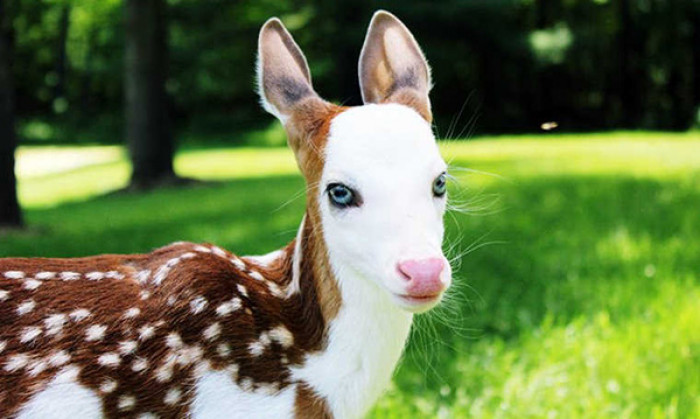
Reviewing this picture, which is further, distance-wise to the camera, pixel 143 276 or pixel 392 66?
pixel 392 66

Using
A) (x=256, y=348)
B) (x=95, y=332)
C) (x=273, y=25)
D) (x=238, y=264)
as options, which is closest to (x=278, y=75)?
(x=273, y=25)

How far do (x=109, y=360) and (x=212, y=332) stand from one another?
29 centimetres

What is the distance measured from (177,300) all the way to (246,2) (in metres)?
26.5

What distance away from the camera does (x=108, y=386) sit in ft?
7.65

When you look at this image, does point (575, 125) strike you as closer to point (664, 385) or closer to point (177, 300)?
point (664, 385)

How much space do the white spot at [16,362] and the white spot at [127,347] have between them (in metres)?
0.25

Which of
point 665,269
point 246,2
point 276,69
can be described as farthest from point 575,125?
point 276,69

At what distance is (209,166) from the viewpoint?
63.3 ft

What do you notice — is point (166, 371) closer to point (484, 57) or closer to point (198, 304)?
point (198, 304)

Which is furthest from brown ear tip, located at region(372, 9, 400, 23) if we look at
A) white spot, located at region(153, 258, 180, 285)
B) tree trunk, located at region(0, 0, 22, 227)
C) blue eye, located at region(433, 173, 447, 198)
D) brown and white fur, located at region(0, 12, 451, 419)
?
tree trunk, located at region(0, 0, 22, 227)

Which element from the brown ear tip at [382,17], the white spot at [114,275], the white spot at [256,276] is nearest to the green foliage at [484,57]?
the brown ear tip at [382,17]

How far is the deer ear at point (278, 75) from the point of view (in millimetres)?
2625

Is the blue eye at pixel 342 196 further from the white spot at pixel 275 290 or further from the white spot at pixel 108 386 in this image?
the white spot at pixel 108 386

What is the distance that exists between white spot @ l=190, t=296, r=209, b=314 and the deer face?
40cm
